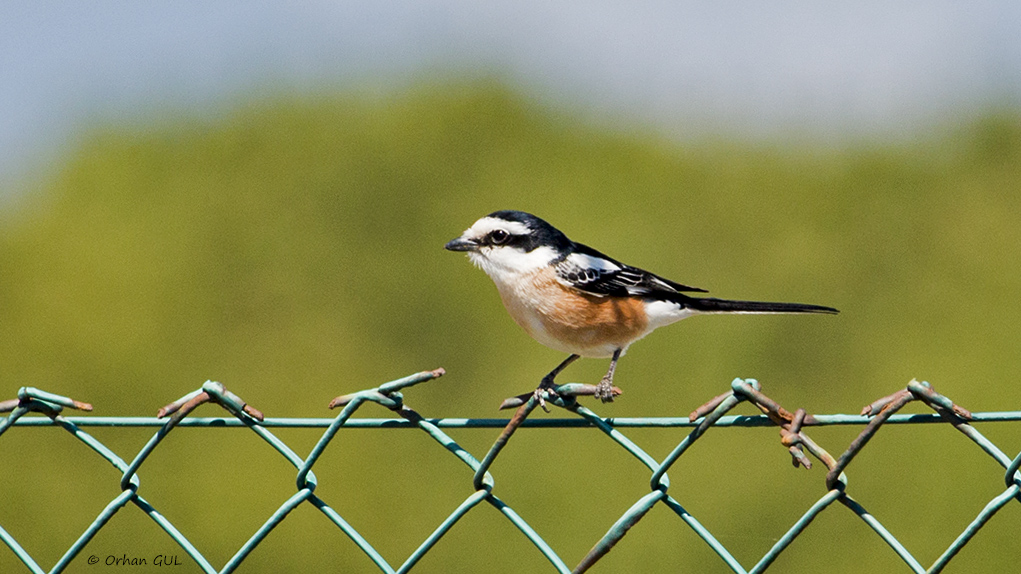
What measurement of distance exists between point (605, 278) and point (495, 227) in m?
0.51

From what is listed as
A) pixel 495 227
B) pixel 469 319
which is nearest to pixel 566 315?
pixel 495 227

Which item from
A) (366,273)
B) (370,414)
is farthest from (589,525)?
(366,273)

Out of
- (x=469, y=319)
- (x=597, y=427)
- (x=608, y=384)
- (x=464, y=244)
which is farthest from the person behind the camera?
(x=469, y=319)

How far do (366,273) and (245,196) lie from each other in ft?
5.83

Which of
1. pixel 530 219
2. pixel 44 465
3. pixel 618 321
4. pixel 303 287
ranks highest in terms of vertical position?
pixel 530 219

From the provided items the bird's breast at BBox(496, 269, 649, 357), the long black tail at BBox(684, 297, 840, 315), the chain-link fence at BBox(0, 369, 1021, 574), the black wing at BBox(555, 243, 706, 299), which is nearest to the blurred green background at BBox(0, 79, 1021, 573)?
the long black tail at BBox(684, 297, 840, 315)

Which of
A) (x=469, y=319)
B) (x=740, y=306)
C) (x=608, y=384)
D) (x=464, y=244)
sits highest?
(x=464, y=244)

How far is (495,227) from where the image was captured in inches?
168

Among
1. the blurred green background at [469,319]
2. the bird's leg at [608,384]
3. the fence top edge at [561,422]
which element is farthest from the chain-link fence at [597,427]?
the blurred green background at [469,319]

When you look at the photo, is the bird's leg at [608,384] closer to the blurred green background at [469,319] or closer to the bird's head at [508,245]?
the bird's head at [508,245]

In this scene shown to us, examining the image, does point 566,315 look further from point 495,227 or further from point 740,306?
point 740,306

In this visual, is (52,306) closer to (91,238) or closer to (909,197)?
(91,238)

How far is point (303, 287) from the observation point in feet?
36.3

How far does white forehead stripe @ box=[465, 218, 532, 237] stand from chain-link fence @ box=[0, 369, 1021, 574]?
2.19 metres
